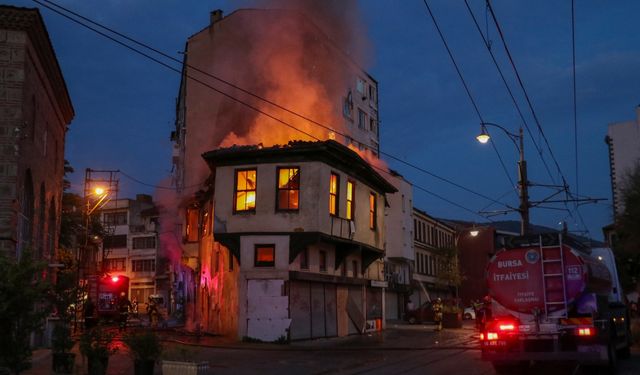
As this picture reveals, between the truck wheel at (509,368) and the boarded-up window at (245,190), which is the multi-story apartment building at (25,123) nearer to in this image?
the boarded-up window at (245,190)

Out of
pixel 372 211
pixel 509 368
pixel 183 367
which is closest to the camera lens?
pixel 183 367

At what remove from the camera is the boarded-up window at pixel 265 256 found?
25.2m

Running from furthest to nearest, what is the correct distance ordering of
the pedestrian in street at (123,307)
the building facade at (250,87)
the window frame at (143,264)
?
the window frame at (143,264)
the pedestrian in street at (123,307)
the building facade at (250,87)

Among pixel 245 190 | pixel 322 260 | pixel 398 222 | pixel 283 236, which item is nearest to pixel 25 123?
pixel 245 190

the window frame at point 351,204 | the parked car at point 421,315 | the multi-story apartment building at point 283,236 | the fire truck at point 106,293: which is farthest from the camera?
the parked car at point 421,315

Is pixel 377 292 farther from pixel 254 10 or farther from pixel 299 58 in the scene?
pixel 254 10

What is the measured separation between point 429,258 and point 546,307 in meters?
53.7

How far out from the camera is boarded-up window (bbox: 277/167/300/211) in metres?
25.7

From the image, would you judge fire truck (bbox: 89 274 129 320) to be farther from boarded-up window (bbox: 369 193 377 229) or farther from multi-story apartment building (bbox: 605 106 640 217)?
multi-story apartment building (bbox: 605 106 640 217)

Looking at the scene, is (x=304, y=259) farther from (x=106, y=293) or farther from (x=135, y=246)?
(x=135, y=246)

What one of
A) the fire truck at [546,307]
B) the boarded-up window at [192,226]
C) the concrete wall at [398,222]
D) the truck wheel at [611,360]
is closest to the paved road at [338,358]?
the truck wheel at [611,360]

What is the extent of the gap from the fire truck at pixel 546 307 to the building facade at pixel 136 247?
6657 centimetres

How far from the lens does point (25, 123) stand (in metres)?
18.4

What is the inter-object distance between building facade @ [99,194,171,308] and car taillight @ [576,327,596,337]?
2673 inches
